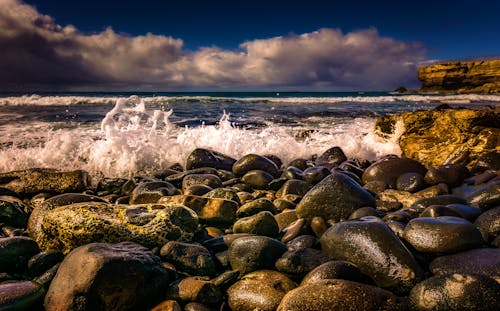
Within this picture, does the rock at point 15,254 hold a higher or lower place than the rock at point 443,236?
lower

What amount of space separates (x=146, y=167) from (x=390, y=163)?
4.12 metres

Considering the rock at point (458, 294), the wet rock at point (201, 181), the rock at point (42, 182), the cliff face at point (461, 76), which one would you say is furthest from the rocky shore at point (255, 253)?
the cliff face at point (461, 76)

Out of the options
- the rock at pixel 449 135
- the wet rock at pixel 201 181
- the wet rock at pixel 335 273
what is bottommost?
the wet rock at pixel 201 181

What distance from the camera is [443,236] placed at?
2613mm

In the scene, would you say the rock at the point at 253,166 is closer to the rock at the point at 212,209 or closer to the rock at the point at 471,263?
the rock at the point at 212,209

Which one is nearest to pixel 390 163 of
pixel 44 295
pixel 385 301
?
pixel 385 301

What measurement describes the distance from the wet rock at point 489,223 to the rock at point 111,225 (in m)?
2.48

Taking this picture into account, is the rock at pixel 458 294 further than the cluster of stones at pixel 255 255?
No

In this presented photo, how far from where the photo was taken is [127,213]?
10.1 ft

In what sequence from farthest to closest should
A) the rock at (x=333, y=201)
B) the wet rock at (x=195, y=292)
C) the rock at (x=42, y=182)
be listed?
the rock at (x=42, y=182)
the rock at (x=333, y=201)
the wet rock at (x=195, y=292)

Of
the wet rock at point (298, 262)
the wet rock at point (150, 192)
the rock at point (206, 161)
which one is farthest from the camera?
the rock at point (206, 161)

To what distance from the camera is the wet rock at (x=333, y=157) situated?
6926 mm

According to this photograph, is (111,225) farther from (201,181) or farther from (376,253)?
(201,181)

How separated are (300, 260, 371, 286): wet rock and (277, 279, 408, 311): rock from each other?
0.55ft
